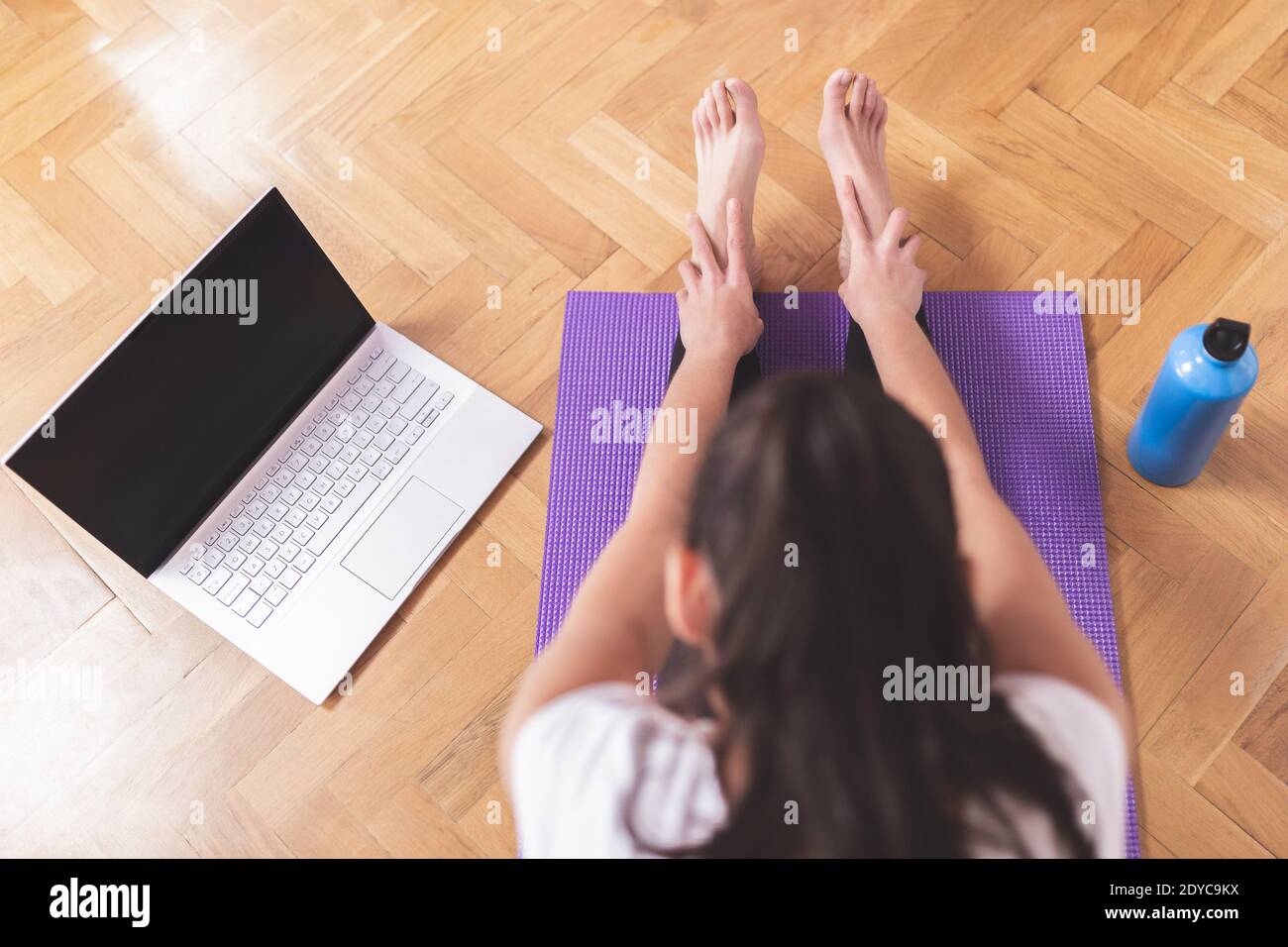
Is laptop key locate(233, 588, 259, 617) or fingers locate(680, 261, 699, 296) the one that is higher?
fingers locate(680, 261, 699, 296)

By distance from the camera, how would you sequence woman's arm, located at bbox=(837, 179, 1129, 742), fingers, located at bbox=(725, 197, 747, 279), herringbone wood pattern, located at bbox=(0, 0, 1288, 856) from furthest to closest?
fingers, located at bbox=(725, 197, 747, 279)
herringbone wood pattern, located at bbox=(0, 0, 1288, 856)
woman's arm, located at bbox=(837, 179, 1129, 742)

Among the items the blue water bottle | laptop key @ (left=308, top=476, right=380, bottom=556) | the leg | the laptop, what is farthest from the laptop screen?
the blue water bottle

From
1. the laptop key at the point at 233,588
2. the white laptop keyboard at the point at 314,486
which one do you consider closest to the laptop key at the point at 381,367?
the white laptop keyboard at the point at 314,486

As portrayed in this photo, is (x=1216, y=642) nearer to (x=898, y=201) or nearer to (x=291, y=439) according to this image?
(x=898, y=201)

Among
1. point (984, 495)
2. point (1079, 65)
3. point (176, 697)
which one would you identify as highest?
point (1079, 65)

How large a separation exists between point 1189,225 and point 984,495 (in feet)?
1.80

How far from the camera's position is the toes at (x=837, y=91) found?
1175mm

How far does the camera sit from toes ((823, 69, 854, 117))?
46.3 inches

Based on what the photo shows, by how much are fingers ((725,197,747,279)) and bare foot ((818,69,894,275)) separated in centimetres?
13

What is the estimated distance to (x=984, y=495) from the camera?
33.8 inches

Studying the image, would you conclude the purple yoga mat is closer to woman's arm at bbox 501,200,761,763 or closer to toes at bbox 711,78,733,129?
woman's arm at bbox 501,200,761,763

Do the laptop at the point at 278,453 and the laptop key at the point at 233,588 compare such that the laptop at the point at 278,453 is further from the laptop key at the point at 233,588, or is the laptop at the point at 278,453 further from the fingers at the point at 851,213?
the fingers at the point at 851,213

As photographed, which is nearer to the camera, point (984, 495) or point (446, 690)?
point (984, 495)
